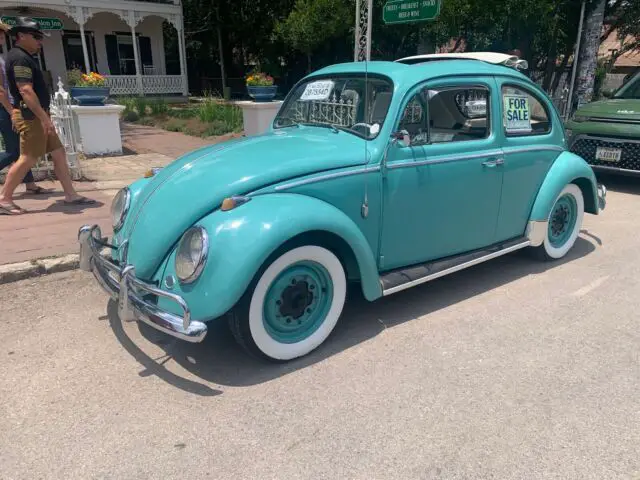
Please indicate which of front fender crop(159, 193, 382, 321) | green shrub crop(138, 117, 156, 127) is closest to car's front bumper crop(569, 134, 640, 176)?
front fender crop(159, 193, 382, 321)

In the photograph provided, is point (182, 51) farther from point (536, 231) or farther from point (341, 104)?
point (536, 231)

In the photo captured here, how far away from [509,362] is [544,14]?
11.4 m

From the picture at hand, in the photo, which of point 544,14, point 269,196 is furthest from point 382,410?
point 544,14

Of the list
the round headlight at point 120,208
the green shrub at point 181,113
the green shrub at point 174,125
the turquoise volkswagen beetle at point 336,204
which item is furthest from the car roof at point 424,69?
the green shrub at point 181,113

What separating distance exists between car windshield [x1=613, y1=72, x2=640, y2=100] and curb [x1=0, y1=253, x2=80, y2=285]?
339 inches

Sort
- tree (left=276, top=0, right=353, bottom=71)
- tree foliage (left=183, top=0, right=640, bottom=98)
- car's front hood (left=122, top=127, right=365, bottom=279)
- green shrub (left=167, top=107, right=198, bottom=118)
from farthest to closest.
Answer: tree (left=276, top=0, right=353, bottom=71)
green shrub (left=167, top=107, right=198, bottom=118)
tree foliage (left=183, top=0, right=640, bottom=98)
car's front hood (left=122, top=127, right=365, bottom=279)

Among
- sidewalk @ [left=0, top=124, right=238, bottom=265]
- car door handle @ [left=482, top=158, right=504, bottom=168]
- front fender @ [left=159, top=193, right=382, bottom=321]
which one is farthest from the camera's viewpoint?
sidewalk @ [left=0, top=124, right=238, bottom=265]

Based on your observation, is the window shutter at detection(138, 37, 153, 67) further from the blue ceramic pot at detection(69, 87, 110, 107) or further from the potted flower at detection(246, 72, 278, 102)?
the blue ceramic pot at detection(69, 87, 110, 107)

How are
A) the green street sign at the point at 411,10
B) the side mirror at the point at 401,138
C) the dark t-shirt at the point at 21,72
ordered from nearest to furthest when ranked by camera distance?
1. the side mirror at the point at 401,138
2. the dark t-shirt at the point at 21,72
3. the green street sign at the point at 411,10

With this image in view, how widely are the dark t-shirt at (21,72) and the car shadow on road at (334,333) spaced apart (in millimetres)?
2900

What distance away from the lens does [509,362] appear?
3.25 metres

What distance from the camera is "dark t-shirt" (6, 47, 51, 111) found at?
5.30m

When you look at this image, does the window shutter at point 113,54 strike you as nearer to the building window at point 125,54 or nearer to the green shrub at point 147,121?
the building window at point 125,54

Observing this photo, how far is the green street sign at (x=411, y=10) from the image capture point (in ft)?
25.5
